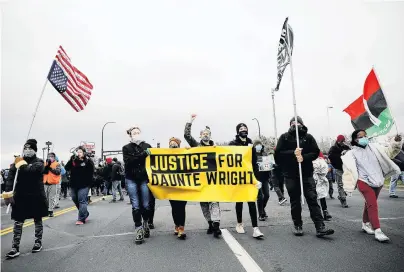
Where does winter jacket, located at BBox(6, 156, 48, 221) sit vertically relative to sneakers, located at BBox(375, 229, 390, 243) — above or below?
above

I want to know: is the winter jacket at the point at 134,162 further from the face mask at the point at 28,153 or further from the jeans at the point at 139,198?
the face mask at the point at 28,153

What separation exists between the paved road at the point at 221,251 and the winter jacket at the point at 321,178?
2.44 ft

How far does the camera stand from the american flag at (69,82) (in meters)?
7.08

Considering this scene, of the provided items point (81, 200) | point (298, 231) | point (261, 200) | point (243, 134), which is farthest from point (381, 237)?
point (81, 200)

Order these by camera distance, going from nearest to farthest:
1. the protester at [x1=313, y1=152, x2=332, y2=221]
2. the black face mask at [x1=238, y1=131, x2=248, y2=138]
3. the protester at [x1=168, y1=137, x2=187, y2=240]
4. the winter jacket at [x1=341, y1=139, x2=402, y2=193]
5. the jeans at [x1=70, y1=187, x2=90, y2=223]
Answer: the winter jacket at [x1=341, y1=139, x2=402, y2=193] < the protester at [x1=168, y1=137, x2=187, y2=240] < the black face mask at [x1=238, y1=131, x2=248, y2=138] < the protester at [x1=313, y1=152, x2=332, y2=221] < the jeans at [x1=70, y1=187, x2=90, y2=223]

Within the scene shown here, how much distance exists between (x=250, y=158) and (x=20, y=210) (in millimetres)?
4081

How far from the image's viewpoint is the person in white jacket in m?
5.16

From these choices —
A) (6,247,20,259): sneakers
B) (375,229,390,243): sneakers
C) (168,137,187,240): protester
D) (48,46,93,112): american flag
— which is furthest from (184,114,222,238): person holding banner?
(48,46,93,112): american flag

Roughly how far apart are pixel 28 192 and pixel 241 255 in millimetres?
3695

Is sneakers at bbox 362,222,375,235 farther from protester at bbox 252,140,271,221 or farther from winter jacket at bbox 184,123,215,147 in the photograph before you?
winter jacket at bbox 184,123,215,147

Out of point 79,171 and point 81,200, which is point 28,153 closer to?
point 79,171

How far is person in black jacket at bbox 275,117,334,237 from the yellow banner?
0.64 m

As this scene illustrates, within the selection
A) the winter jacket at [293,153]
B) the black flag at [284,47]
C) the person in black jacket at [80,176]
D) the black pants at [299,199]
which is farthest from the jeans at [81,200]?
the black flag at [284,47]

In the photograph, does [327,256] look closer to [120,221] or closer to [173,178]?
[173,178]
